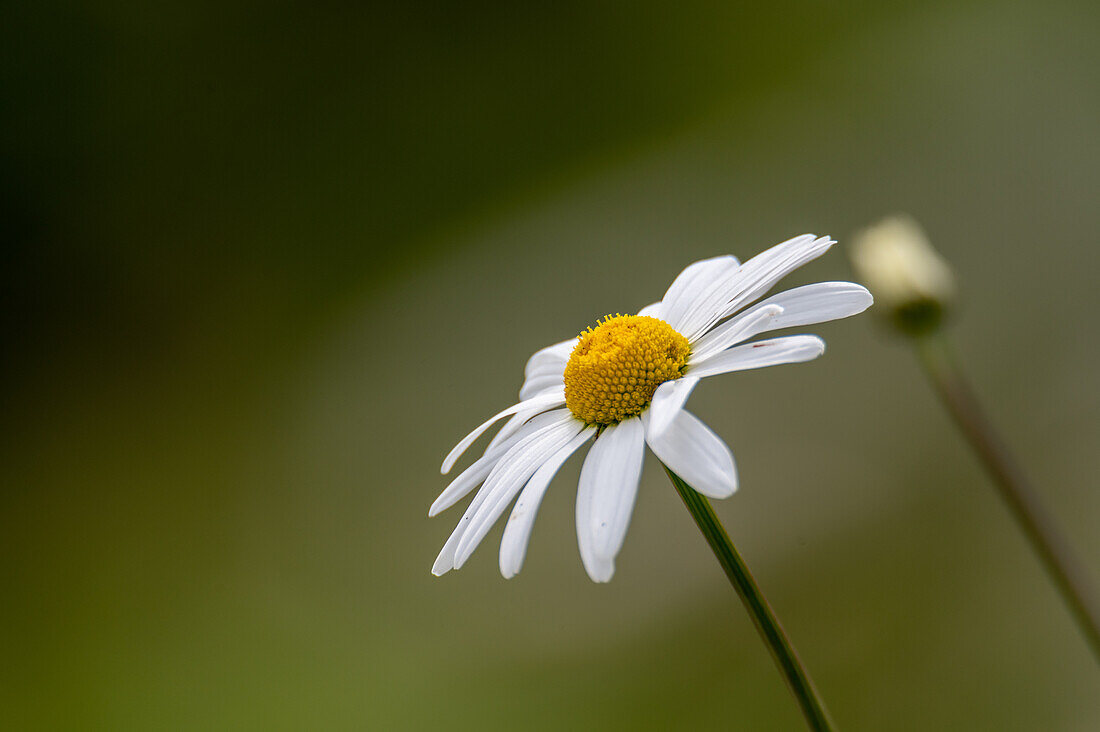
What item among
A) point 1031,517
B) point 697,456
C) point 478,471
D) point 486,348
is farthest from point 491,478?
point 486,348

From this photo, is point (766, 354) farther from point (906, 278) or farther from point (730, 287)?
point (906, 278)

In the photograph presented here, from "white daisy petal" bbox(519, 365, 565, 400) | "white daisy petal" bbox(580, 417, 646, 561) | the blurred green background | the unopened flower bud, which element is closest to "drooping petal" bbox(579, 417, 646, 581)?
"white daisy petal" bbox(580, 417, 646, 561)

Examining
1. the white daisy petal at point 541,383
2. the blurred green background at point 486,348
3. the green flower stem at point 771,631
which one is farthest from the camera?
the blurred green background at point 486,348

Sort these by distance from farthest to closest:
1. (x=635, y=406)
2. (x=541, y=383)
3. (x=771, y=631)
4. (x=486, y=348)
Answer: (x=486, y=348)
(x=541, y=383)
(x=635, y=406)
(x=771, y=631)

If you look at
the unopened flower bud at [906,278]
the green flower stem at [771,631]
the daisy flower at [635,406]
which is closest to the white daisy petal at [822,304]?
the daisy flower at [635,406]

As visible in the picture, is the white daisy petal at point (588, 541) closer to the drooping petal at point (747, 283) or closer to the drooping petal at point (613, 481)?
the drooping petal at point (613, 481)

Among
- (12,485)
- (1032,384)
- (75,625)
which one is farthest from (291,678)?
(1032,384)
